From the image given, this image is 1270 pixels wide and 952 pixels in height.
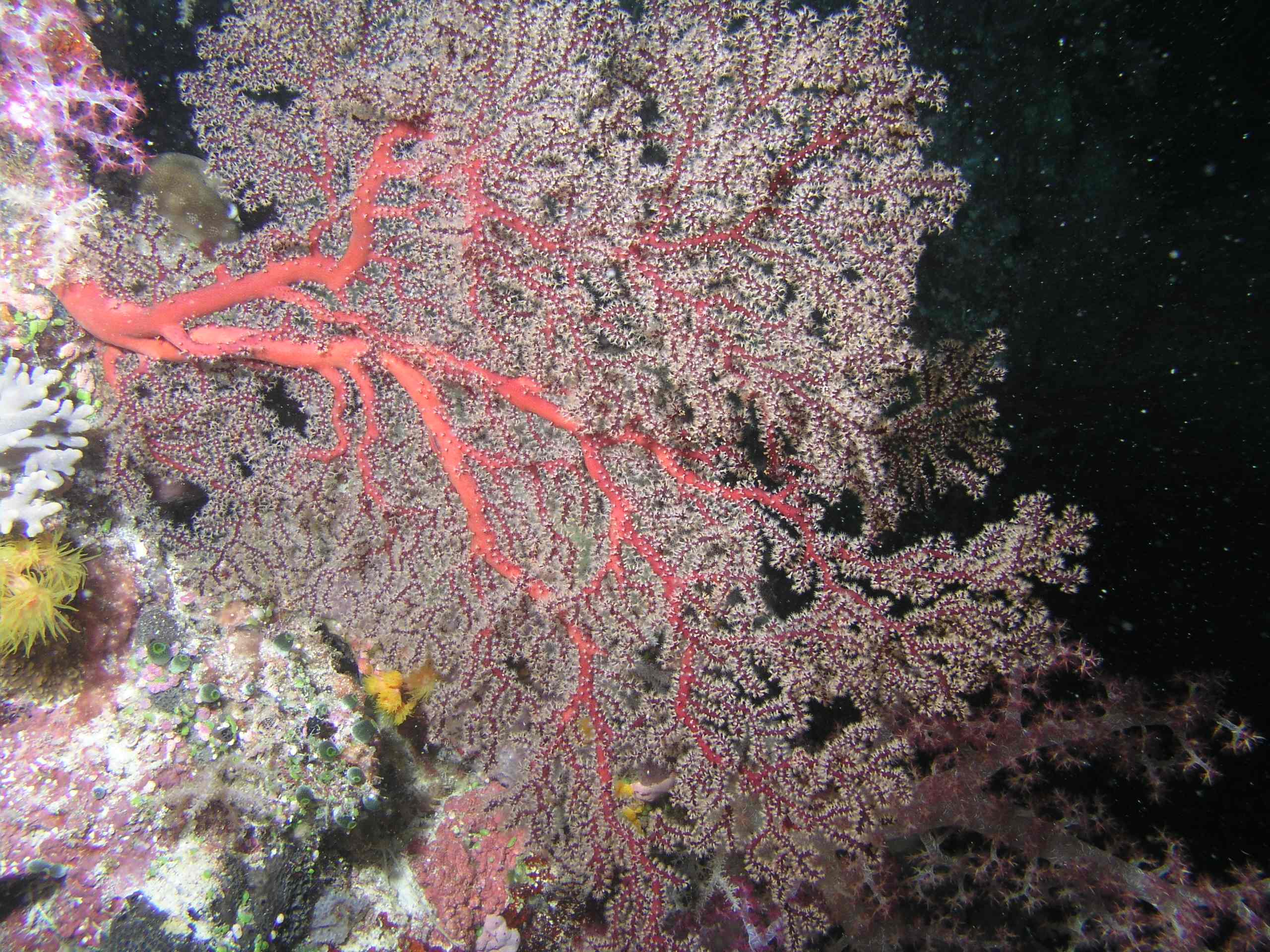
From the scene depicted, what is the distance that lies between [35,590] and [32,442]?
27.0 inches

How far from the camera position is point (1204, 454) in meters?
4.24

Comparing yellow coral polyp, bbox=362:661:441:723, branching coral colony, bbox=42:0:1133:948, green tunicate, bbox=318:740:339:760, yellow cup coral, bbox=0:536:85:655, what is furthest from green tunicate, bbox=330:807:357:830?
yellow cup coral, bbox=0:536:85:655

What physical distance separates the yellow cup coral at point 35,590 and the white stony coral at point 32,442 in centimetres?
10

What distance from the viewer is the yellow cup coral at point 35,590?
2.35 m

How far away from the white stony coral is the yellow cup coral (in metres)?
0.10

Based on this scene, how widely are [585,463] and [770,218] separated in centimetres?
132

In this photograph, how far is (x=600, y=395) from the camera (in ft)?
7.48

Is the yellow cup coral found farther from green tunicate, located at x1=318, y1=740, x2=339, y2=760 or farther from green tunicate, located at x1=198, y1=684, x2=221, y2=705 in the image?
green tunicate, located at x1=318, y1=740, x2=339, y2=760

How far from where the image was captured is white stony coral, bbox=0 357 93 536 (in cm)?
239

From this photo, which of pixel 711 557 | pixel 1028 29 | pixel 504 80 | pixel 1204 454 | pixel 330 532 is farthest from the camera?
pixel 1204 454

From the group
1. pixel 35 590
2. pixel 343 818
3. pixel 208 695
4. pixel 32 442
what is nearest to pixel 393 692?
pixel 343 818

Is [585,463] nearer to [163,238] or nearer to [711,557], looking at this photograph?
[711,557]

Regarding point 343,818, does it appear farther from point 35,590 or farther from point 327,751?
point 35,590

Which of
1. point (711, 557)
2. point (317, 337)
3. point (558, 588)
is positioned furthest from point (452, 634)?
point (317, 337)
